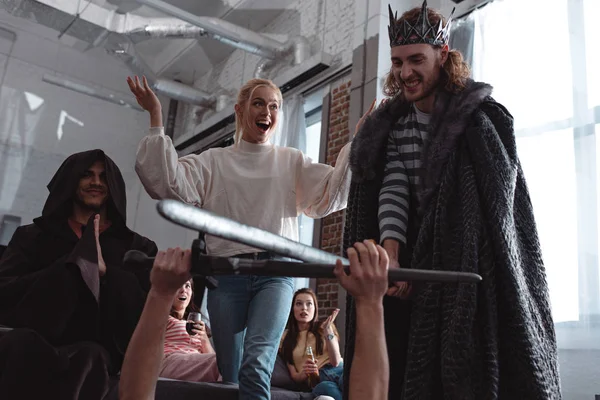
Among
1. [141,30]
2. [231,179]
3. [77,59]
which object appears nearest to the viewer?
[231,179]

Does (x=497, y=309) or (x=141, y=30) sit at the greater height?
(x=141, y=30)

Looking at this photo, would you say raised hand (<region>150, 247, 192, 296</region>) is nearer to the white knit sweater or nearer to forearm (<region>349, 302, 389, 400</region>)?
forearm (<region>349, 302, 389, 400</region>)

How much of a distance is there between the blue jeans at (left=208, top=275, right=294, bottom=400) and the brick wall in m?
2.65

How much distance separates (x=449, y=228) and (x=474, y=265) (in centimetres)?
13

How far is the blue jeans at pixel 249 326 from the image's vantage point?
1.94m

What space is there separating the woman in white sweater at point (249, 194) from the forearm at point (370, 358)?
99cm

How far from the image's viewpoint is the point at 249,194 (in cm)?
216

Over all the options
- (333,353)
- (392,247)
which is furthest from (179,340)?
(392,247)

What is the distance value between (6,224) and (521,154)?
5797 mm

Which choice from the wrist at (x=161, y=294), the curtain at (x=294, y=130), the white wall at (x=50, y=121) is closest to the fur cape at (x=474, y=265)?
the wrist at (x=161, y=294)

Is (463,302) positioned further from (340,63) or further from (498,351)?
(340,63)

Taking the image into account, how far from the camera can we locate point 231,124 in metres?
6.94

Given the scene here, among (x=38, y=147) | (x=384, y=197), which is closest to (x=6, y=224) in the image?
(x=38, y=147)

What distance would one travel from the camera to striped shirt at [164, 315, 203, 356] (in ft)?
10.5
